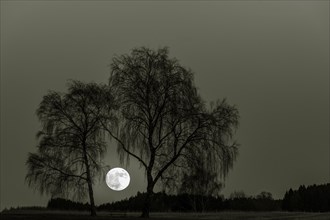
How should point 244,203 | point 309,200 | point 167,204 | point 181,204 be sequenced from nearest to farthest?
1. point 167,204
2. point 181,204
3. point 309,200
4. point 244,203

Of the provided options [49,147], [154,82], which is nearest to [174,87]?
[154,82]

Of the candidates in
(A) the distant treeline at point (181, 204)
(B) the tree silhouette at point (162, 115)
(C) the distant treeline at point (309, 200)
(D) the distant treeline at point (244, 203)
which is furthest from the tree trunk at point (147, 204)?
(C) the distant treeline at point (309, 200)

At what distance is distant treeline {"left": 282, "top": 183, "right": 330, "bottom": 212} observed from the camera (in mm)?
115188

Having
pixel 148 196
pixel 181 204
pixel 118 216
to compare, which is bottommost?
pixel 118 216

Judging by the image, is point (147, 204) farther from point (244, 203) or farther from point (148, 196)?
point (244, 203)

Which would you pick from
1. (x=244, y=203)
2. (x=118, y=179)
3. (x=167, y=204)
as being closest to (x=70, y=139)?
(x=118, y=179)

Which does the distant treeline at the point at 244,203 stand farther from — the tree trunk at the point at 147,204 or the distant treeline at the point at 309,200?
the tree trunk at the point at 147,204

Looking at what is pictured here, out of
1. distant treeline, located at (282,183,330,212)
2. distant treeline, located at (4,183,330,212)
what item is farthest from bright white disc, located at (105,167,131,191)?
distant treeline, located at (282,183,330,212)

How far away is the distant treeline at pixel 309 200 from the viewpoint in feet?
378

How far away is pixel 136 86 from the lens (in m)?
35.8

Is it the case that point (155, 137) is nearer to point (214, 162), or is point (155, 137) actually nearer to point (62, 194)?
point (214, 162)

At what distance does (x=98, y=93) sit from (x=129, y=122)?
764cm

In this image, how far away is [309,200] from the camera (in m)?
121

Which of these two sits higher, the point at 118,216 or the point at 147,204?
the point at 147,204
